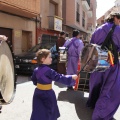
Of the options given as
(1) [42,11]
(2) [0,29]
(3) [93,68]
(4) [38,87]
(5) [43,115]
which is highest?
(1) [42,11]

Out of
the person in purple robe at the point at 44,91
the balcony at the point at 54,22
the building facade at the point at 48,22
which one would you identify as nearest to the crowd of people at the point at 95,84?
the person in purple robe at the point at 44,91

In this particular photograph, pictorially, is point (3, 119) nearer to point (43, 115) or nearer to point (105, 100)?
point (43, 115)

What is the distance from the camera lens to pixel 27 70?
35.0 ft

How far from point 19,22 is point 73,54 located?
→ 8.87 m

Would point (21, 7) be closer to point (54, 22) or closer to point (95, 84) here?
point (54, 22)

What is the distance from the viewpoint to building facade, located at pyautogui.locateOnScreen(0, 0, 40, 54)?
13.8m

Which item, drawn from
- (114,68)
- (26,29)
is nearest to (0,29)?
(26,29)

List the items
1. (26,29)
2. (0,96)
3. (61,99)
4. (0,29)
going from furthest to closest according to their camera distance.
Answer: (26,29) → (0,29) → (61,99) → (0,96)

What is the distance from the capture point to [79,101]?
6.05 metres

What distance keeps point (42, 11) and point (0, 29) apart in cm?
533

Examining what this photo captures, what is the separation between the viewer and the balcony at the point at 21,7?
12948 millimetres

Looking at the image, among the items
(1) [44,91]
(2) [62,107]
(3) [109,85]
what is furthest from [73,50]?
(1) [44,91]

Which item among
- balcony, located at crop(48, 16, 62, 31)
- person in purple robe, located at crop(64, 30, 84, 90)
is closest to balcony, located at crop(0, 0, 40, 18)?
balcony, located at crop(48, 16, 62, 31)

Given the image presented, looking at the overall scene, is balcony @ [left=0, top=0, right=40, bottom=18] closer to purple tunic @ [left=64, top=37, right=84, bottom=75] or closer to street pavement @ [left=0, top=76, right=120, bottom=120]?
purple tunic @ [left=64, top=37, right=84, bottom=75]
